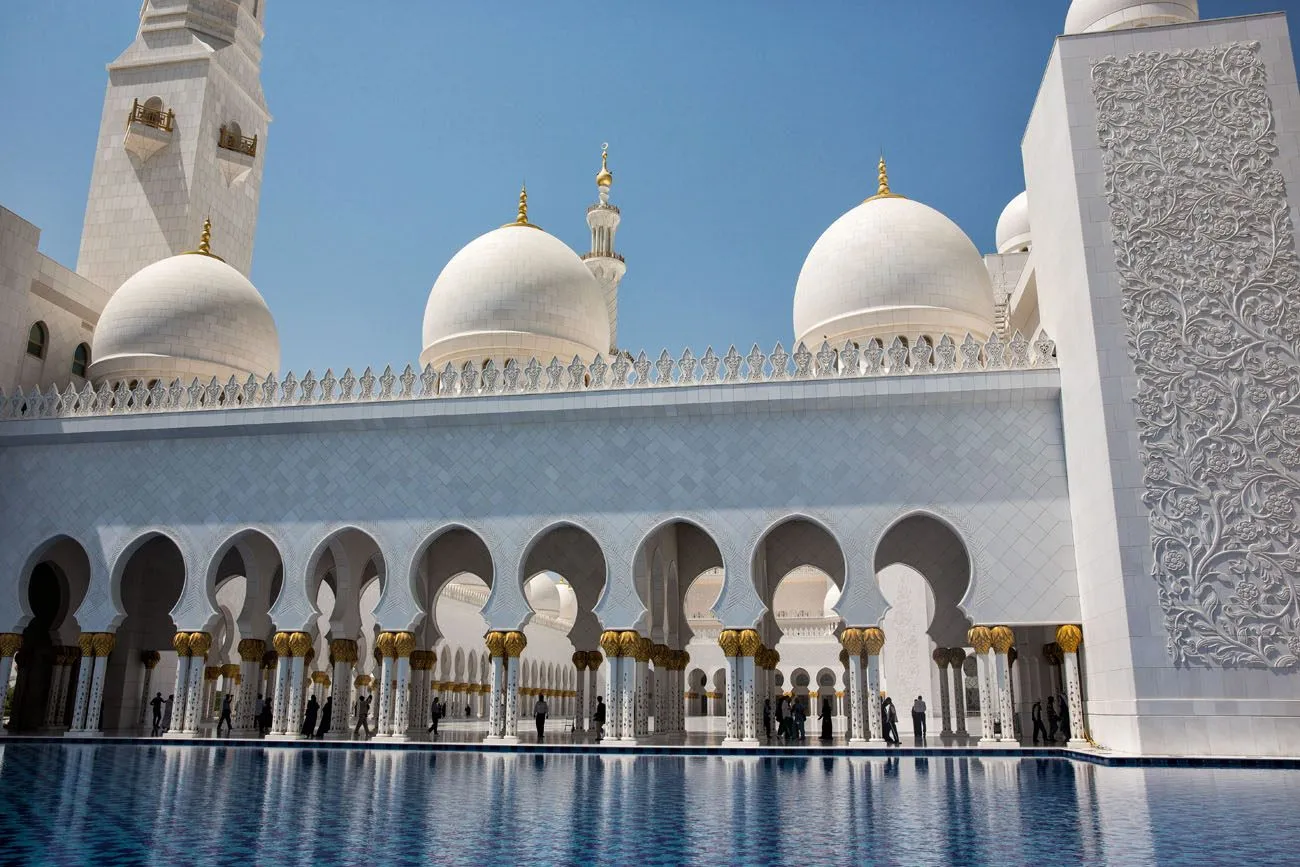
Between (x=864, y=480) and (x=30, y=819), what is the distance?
762 cm

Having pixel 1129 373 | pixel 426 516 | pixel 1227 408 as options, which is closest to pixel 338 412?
pixel 426 516

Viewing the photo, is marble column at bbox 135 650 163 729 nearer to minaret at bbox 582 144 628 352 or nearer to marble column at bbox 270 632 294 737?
marble column at bbox 270 632 294 737

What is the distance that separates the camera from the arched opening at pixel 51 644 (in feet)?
41.8

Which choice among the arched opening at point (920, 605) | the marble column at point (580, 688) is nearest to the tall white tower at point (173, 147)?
the marble column at point (580, 688)

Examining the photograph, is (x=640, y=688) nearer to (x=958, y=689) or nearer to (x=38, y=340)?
(x=958, y=689)

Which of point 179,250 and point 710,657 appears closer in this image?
point 179,250

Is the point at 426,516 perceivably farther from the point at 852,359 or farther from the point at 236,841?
the point at 236,841

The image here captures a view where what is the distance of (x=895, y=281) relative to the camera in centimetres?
1255

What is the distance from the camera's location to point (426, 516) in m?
11.2

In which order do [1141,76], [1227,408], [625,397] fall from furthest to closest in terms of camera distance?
[625,397] < [1141,76] < [1227,408]

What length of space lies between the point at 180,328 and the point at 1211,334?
11930mm

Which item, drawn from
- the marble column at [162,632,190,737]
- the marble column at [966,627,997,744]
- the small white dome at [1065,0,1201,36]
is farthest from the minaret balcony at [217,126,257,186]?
the marble column at [966,627,997,744]

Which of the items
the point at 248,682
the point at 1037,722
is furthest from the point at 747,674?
the point at 248,682

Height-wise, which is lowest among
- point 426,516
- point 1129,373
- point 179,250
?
point 426,516
